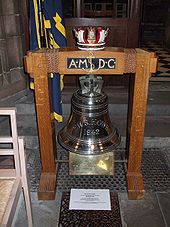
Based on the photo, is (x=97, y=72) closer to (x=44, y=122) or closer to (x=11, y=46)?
(x=44, y=122)

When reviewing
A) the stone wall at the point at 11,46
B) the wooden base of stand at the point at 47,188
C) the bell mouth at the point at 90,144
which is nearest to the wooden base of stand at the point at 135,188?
the bell mouth at the point at 90,144

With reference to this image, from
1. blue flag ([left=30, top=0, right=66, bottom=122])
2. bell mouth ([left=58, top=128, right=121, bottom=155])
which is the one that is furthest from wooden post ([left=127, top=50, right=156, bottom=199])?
blue flag ([left=30, top=0, right=66, bottom=122])

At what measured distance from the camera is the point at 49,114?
7.09ft

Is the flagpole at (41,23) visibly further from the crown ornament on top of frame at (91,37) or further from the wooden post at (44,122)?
the crown ornament on top of frame at (91,37)

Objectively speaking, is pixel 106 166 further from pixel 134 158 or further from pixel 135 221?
pixel 135 221

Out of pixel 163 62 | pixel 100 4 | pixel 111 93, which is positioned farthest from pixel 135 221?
pixel 163 62

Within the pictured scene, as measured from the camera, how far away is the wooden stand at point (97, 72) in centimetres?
190

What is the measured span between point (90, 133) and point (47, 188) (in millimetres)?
670

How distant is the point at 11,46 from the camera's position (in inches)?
133

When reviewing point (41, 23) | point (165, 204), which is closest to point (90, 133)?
point (165, 204)

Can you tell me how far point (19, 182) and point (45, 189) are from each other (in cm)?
63

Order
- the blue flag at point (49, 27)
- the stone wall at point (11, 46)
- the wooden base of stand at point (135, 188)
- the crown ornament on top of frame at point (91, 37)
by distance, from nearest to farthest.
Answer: the crown ornament on top of frame at point (91, 37)
the wooden base of stand at point (135, 188)
the blue flag at point (49, 27)
the stone wall at point (11, 46)

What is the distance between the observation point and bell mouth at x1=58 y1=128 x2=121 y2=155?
7.11 feet

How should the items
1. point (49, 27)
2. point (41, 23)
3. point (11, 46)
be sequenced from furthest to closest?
point (11, 46)
point (49, 27)
point (41, 23)
